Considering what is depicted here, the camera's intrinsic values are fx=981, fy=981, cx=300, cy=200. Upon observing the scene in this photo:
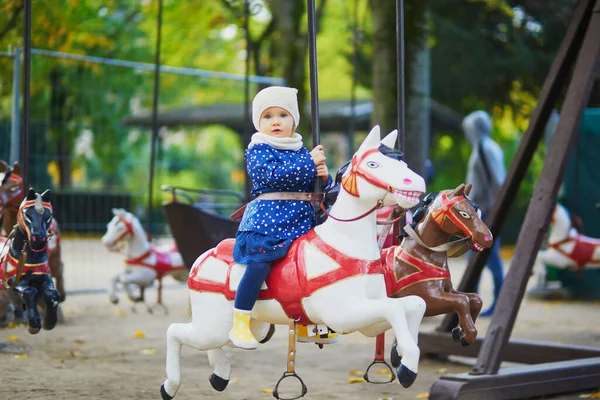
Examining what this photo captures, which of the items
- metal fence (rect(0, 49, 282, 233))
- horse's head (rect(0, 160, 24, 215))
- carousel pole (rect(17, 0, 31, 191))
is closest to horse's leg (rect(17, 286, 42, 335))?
carousel pole (rect(17, 0, 31, 191))

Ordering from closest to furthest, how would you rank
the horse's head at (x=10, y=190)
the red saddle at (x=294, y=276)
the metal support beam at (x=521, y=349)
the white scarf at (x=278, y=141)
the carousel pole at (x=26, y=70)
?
the red saddle at (x=294, y=276)
the white scarf at (x=278, y=141)
the carousel pole at (x=26, y=70)
the horse's head at (x=10, y=190)
the metal support beam at (x=521, y=349)

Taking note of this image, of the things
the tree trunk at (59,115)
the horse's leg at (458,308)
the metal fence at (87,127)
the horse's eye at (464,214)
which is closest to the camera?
the horse's leg at (458,308)

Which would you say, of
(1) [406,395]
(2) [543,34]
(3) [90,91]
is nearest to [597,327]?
(1) [406,395]

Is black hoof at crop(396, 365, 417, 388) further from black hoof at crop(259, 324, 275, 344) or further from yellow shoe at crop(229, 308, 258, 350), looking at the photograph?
black hoof at crop(259, 324, 275, 344)

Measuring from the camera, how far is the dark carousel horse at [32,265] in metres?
5.27

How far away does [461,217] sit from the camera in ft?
17.1

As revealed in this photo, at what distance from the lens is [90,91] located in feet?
43.6

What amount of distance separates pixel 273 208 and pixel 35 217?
1.47 metres

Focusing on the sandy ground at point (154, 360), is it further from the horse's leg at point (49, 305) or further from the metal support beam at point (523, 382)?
the horse's leg at point (49, 305)

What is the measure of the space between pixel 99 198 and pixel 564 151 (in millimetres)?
10345

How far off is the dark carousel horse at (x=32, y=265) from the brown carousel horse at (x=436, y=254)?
188 centimetres

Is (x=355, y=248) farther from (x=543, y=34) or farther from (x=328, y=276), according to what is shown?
(x=543, y=34)

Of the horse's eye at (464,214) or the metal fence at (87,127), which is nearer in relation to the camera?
the horse's eye at (464,214)

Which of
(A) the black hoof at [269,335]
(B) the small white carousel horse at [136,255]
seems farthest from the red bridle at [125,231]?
(A) the black hoof at [269,335]
